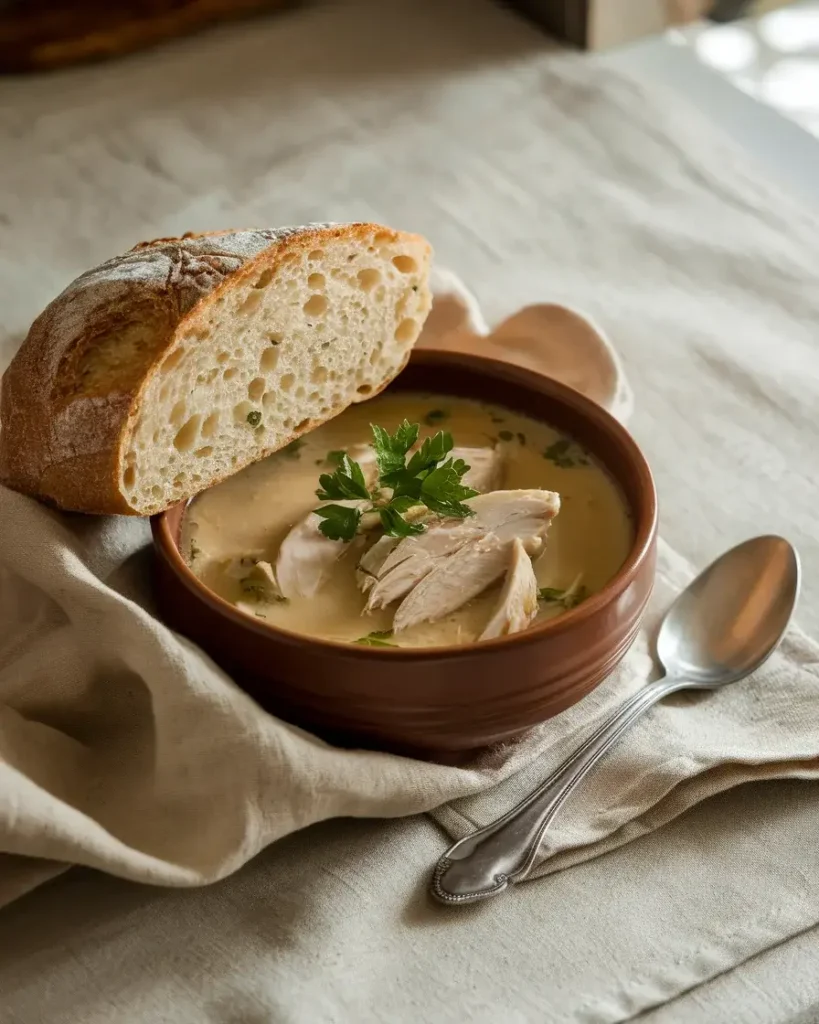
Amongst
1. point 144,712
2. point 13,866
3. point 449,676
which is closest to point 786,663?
point 449,676

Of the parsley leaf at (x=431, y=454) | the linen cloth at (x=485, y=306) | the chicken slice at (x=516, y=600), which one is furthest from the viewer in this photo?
the parsley leaf at (x=431, y=454)

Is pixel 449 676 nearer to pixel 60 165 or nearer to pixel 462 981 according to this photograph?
pixel 462 981

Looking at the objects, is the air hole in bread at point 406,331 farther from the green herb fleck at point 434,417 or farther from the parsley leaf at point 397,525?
the parsley leaf at point 397,525

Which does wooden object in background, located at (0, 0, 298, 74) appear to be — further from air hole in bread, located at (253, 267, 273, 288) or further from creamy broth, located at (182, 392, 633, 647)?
air hole in bread, located at (253, 267, 273, 288)

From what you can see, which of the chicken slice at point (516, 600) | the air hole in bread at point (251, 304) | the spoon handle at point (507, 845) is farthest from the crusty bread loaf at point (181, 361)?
the spoon handle at point (507, 845)

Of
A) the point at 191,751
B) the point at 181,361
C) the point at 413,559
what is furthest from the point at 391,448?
the point at 191,751

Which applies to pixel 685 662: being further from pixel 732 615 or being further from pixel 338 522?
pixel 338 522

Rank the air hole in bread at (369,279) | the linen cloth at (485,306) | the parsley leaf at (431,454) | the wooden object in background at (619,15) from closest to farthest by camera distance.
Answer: the linen cloth at (485,306)
the parsley leaf at (431,454)
the air hole in bread at (369,279)
the wooden object in background at (619,15)
